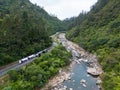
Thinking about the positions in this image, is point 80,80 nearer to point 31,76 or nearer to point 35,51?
point 31,76

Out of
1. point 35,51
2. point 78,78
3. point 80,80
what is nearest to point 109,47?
point 78,78

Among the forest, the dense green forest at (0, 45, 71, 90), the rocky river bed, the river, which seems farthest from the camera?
the rocky river bed

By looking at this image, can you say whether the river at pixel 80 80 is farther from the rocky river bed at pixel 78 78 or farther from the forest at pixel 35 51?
the forest at pixel 35 51

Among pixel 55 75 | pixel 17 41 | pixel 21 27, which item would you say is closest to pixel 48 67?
pixel 55 75

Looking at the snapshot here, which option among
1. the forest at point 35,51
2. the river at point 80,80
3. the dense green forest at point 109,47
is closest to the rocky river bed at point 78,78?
the river at point 80,80

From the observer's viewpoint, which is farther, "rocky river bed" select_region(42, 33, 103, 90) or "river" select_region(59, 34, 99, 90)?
"rocky river bed" select_region(42, 33, 103, 90)

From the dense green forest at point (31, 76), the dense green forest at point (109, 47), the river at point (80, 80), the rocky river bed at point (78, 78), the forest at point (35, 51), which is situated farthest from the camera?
the rocky river bed at point (78, 78)

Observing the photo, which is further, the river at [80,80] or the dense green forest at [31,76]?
the river at [80,80]

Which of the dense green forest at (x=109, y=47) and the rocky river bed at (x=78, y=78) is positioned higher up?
the dense green forest at (x=109, y=47)

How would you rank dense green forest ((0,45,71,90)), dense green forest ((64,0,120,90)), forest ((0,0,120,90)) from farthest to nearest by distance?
dense green forest ((64,0,120,90)) → forest ((0,0,120,90)) → dense green forest ((0,45,71,90))

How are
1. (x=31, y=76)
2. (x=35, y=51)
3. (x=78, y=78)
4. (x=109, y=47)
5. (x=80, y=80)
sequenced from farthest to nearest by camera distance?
(x=35, y=51)
(x=109, y=47)
(x=78, y=78)
(x=80, y=80)
(x=31, y=76)

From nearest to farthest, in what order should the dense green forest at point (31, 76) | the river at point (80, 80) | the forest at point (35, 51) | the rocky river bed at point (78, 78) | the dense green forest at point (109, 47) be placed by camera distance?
the dense green forest at point (31, 76) → the forest at point (35, 51) → the dense green forest at point (109, 47) → the river at point (80, 80) → the rocky river bed at point (78, 78)

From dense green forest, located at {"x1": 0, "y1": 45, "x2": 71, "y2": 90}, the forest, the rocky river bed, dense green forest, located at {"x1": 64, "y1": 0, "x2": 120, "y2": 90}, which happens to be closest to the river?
the rocky river bed

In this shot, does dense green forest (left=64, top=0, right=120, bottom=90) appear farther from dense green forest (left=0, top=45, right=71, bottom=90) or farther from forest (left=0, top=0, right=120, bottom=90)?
dense green forest (left=0, top=45, right=71, bottom=90)
